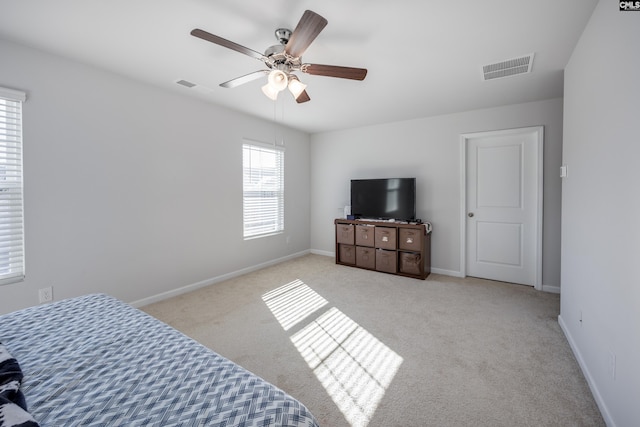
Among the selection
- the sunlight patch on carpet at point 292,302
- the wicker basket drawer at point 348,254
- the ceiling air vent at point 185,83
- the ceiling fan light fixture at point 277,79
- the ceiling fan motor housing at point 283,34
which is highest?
the ceiling air vent at point 185,83

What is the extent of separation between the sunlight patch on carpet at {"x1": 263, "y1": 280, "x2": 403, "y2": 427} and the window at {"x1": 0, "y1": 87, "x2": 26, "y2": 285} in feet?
7.30

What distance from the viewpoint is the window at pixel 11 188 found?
7.20ft

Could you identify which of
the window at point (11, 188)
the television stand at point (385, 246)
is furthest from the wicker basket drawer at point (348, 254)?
the window at point (11, 188)

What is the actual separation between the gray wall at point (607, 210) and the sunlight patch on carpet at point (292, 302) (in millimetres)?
2179

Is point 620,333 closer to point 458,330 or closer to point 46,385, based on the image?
point 458,330

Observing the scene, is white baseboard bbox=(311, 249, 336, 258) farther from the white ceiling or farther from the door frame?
the white ceiling

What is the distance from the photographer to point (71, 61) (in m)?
2.51

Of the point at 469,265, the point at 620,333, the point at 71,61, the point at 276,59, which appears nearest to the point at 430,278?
the point at 469,265

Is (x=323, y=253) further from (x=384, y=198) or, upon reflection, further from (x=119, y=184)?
(x=119, y=184)

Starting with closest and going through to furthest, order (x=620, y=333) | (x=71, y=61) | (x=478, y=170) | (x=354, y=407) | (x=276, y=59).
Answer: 1. (x=620, y=333)
2. (x=354, y=407)
3. (x=276, y=59)
4. (x=71, y=61)
5. (x=478, y=170)

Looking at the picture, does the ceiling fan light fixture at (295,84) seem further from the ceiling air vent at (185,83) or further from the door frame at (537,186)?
the door frame at (537,186)

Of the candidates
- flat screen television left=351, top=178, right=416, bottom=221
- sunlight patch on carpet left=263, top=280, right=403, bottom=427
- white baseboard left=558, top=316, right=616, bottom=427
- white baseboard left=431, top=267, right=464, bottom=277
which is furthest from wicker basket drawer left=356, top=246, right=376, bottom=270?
white baseboard left=558, top=316, right=616, bottom=427

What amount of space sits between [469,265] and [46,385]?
4.51 metres

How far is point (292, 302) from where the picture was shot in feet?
10.3
